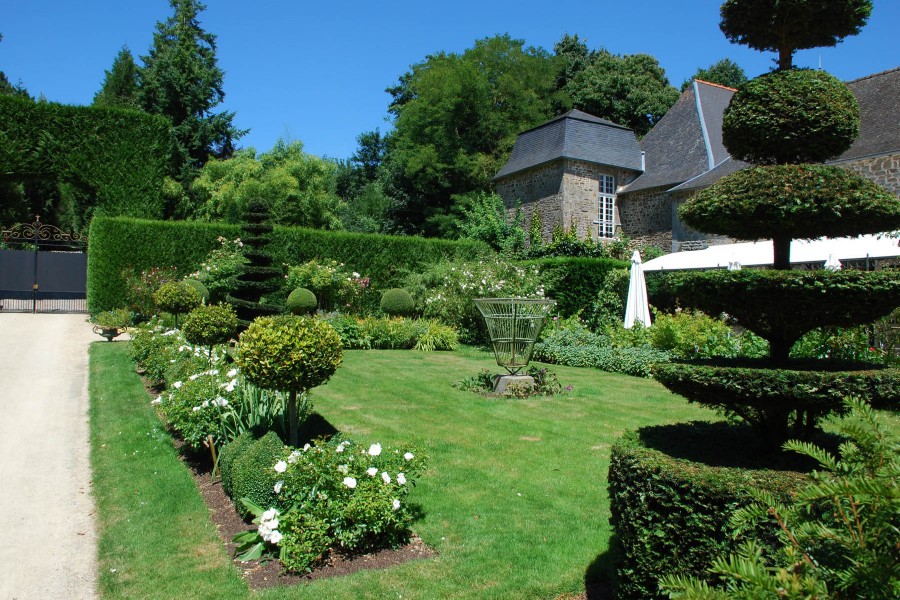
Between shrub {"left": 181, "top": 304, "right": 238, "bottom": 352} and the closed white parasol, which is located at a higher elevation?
the closed white parasol

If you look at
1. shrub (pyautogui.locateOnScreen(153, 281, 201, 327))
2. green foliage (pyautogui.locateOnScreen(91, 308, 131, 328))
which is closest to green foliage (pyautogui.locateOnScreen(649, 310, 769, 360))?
shrub (pyautogui.locateOnScreen(153, 281, 201, 327))

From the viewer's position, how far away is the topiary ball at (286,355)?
4.66 m

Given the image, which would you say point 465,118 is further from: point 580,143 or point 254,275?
point 254,275

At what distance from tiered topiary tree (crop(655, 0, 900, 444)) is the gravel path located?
12.2ft

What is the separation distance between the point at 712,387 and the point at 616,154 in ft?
71.8

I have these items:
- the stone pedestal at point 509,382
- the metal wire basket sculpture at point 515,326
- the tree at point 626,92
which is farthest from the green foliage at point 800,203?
the tree at point 626,92

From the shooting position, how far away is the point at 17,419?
712 centimetres

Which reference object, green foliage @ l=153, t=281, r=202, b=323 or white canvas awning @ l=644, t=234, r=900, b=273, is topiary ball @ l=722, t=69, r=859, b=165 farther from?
green foliage @ l=153, t=281, r=202, b=323

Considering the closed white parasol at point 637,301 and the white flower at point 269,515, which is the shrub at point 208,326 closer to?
the white flower at point 269,515

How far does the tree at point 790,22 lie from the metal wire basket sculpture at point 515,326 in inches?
199

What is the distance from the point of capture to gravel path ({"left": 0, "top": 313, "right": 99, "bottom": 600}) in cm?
361

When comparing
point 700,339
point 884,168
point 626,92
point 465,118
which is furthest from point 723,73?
point 700,339

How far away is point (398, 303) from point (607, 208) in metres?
10.5

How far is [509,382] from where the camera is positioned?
28.2ft
